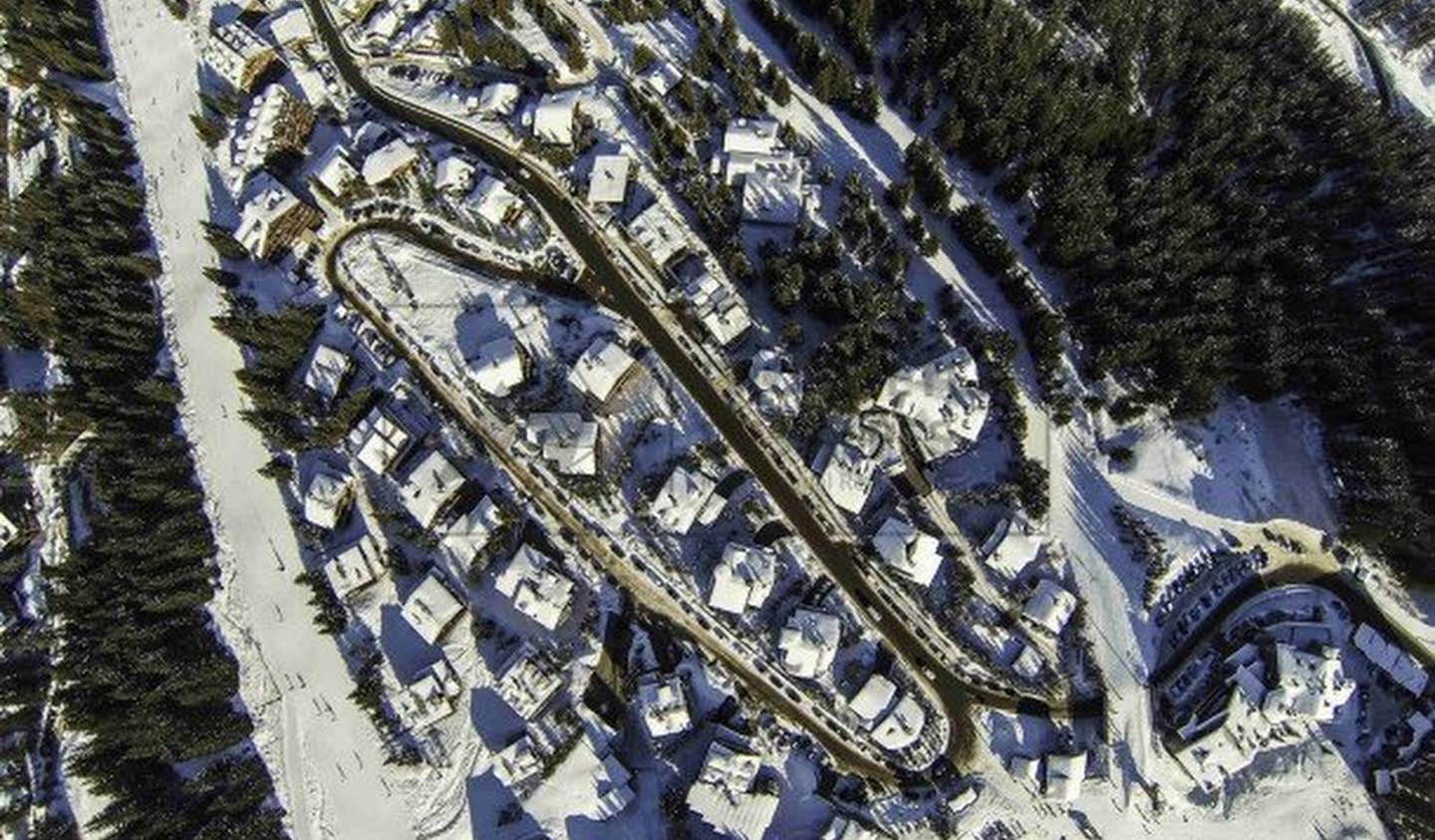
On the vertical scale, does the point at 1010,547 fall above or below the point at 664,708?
above

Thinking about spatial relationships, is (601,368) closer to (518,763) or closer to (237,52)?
(518,763)

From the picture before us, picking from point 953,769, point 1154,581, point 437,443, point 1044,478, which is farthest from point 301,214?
point 1154,581

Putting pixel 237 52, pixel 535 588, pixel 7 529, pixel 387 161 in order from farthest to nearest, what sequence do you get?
pixel 237 52 < pixel 387 161 < pixel 7 529 < pixel 535 588

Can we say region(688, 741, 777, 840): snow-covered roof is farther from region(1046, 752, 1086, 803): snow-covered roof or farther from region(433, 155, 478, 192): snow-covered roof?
region(433, 155, 478, 192): snow-covered roof

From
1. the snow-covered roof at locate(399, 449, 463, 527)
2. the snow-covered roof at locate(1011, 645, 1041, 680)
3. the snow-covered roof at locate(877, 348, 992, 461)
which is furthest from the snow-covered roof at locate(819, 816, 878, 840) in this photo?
the snow-covered roof at locate(399, 449, 463, 527)

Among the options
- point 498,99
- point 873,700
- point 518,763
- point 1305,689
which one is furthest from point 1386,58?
point 518,763
